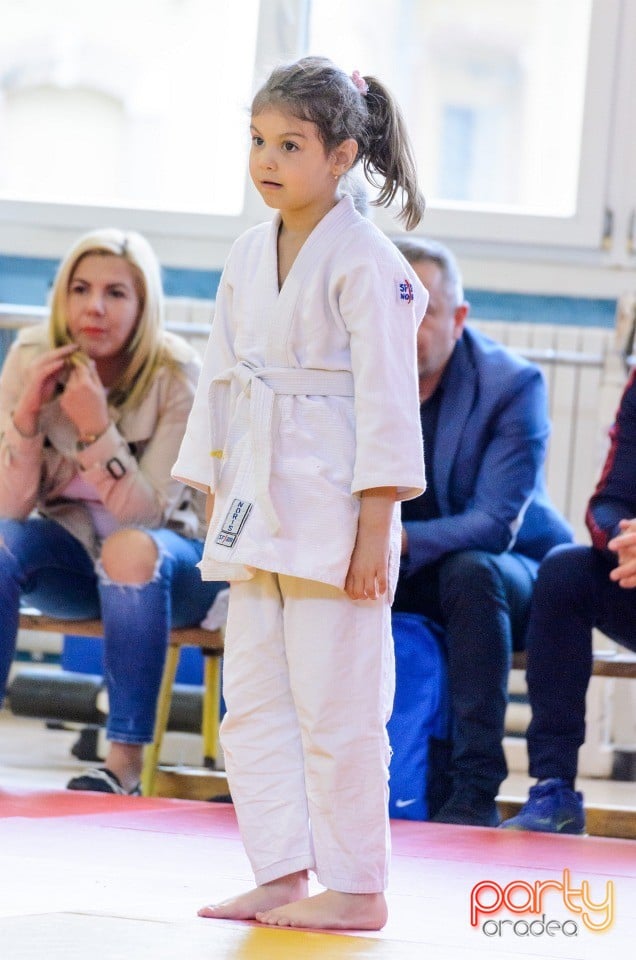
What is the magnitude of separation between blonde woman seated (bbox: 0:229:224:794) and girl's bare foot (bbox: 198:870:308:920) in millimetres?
838

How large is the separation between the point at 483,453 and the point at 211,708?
812mm

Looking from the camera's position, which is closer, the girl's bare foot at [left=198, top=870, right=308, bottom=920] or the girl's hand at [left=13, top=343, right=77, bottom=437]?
the girl's bare foot at [left=198, top=870, right=308, bottom=920]

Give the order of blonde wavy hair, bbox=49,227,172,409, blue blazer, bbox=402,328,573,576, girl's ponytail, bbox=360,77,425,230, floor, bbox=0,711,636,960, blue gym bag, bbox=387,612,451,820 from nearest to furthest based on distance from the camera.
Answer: floor, bbox=0,711,636,960
girl's ponytail, bbox=360,77,425,230
blue gym bag, bbox=387,612,451,820
blue blazer, bbox=402,328,573,576
blonde wavy hair, bbox=49,227,172,409

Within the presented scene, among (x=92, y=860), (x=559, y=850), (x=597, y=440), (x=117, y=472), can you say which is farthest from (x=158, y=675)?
(x=597, y=440)

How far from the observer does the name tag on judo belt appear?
144cm

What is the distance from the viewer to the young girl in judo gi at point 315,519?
1.41 m

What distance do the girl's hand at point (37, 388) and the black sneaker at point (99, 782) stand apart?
651 millimetres

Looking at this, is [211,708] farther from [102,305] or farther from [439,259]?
[439,259]

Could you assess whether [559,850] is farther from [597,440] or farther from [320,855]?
[597,440]

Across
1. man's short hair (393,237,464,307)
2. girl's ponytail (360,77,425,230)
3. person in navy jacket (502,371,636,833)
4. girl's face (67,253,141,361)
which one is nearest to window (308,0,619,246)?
man's short hair (393,237,464,307)

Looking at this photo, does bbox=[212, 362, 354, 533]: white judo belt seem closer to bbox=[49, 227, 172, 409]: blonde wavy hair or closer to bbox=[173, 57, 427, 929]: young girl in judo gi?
bbox=[173, 57, 427, 929]: young girl in judo gi

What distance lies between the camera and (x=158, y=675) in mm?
2293

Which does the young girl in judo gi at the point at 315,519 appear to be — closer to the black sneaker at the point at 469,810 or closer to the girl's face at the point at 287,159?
the girl's face at the point at 287,159

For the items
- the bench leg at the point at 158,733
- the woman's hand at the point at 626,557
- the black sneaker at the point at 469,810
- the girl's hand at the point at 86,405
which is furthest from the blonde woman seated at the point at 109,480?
the woman's hand at the point at 626,557
